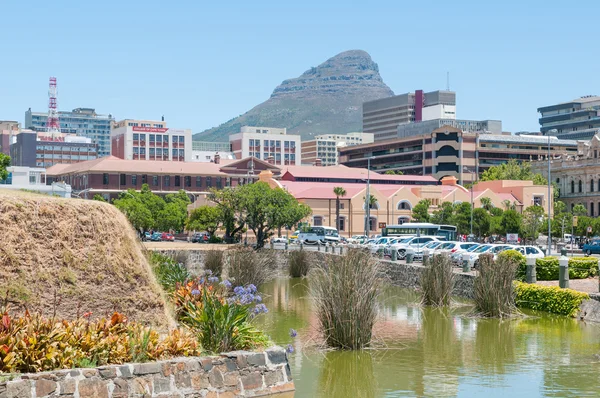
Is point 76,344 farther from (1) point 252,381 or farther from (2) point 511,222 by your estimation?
(2) point 511,222

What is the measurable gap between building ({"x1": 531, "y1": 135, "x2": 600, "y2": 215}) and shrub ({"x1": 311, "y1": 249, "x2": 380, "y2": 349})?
362ft

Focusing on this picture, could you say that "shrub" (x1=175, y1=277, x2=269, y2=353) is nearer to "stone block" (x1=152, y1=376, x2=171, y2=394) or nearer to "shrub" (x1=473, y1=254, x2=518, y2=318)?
"stone block" (x1=152, y1=376, x2=171, y2=394)

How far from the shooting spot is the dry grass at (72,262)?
16109 mm

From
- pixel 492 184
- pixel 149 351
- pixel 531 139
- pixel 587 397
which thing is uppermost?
pixel 531 139

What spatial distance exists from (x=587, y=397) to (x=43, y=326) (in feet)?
33.3

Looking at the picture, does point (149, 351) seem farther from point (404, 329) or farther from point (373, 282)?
point (404, 329)

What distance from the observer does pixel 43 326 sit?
44.3ft

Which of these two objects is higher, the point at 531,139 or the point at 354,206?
the point at 531,139

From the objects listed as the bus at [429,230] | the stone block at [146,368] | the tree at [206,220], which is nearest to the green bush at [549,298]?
the stone block at [146,368]

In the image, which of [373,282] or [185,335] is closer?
[185,335]

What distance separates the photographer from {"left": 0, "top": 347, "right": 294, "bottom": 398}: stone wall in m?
12.8

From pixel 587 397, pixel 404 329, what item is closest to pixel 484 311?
pixel 404 329

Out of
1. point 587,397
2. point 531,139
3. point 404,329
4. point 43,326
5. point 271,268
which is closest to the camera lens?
point 43,326

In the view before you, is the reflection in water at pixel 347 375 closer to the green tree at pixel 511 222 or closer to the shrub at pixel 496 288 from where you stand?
the shrub at pixel 496 288
